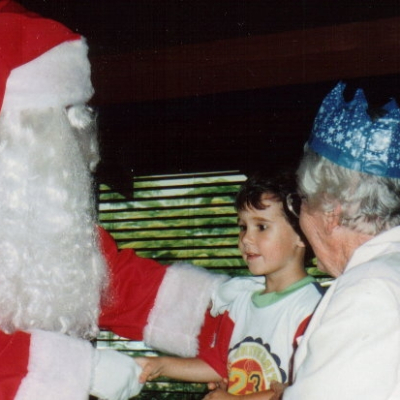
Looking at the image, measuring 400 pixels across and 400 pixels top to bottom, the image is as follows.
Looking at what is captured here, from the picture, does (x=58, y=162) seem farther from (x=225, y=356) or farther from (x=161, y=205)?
(x=161, y=205)

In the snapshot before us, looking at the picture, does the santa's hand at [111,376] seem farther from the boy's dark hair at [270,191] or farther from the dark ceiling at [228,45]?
the dark ceiling at [228,45]

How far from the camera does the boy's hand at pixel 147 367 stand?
68.1 inches

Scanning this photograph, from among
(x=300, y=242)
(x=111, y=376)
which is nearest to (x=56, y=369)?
(x=111, y=376)

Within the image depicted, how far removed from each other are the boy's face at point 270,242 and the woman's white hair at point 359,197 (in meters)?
0.72

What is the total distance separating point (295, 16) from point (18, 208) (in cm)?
182

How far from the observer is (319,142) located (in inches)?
59.0

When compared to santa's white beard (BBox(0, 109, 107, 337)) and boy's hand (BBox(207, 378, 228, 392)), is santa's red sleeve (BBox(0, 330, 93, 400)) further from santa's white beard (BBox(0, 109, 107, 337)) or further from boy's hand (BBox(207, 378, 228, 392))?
boy's hand (BBox(207, 378, 228, 392))

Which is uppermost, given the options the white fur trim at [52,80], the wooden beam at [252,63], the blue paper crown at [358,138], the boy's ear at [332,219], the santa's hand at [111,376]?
the wooden beam at [252,63]

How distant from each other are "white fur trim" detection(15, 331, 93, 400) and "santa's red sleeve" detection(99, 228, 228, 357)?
0.41 meters

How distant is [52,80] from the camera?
170 centimetres

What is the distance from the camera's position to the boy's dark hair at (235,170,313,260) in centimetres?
221

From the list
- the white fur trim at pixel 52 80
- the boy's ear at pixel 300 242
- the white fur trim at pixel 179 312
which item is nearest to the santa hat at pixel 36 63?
the white fur trim at pixel 52 80

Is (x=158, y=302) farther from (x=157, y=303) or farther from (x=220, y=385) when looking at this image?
(x=220, y=385)

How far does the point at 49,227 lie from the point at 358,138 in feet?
2.81
